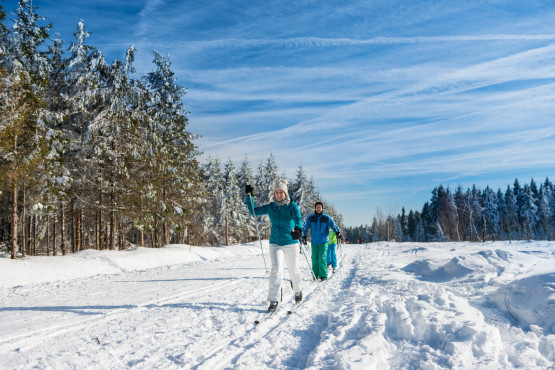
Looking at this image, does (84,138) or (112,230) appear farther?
(112,230)

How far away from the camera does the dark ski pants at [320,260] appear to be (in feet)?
32.7

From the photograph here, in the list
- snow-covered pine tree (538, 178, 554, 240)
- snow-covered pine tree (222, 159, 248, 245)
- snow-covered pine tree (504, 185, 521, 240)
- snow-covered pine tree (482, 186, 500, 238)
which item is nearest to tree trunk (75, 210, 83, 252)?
snow-covered pine tree (222, 159, 248, 245)

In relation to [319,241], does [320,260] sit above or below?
below

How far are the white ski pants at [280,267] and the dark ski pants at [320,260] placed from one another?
338cm

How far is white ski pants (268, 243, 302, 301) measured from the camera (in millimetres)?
6164

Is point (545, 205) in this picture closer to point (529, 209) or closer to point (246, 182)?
point (529, 209)

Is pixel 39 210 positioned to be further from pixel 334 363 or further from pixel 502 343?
pixel 502 343

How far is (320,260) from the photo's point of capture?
33.0 ft

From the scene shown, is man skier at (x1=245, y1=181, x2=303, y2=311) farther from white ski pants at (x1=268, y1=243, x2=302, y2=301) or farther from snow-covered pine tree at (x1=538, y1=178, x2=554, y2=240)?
snow-covered pine tree at (x1=538, y1=178, x2=554, y2=240)

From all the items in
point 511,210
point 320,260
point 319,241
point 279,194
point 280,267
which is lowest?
point 511,210

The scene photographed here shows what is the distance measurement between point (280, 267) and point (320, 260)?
400 cm

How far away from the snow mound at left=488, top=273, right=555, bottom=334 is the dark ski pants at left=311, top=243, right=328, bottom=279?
4.56 m

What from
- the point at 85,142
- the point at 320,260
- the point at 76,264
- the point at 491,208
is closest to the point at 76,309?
the point at 320,260

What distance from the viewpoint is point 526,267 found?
9.54m
